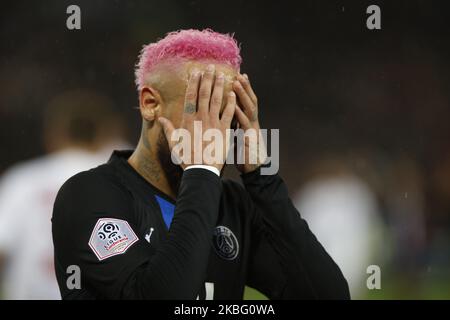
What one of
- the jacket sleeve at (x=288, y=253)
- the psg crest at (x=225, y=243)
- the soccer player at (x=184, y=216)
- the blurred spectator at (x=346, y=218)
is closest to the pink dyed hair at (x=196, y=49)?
the soccer player at (x=184, y=216)

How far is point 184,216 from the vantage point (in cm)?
206

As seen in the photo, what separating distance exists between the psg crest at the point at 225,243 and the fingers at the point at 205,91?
1.52 ft

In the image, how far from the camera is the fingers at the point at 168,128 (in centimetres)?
227

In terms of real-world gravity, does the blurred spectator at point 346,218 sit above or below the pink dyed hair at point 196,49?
below

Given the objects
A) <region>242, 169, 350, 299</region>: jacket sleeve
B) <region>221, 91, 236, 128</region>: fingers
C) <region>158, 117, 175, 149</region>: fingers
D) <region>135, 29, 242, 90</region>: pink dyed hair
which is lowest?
<region>242, 169, 350, 299</region>: jacket sleeve

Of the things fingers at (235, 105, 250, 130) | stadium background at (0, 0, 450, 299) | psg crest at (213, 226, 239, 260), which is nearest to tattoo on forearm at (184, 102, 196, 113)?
fingers at (235, 105, 250, 130)

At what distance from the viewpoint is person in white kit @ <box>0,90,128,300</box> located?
4523 mm

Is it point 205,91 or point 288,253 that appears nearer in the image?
point 205,91

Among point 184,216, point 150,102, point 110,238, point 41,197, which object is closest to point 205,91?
point 150,102

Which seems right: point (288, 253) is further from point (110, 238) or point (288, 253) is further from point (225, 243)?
point (110, 238)

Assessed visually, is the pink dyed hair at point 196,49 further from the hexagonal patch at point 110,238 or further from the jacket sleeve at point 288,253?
the hexagonal patch at point 110,238

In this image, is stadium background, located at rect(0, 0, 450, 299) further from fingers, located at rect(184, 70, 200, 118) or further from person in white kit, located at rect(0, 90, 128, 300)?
fingers, located at rect(184, 70, 200, 118)

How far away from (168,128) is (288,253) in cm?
58

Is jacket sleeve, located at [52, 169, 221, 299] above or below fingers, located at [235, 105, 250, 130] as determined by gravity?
below
